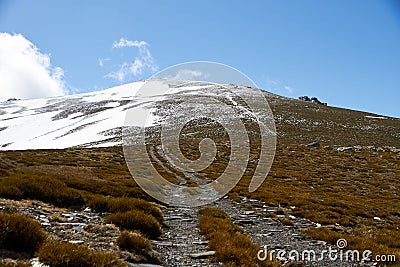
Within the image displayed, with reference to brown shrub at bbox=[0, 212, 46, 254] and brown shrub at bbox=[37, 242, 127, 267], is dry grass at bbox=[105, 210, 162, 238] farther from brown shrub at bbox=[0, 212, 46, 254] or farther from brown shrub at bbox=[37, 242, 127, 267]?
brown shrub at bbox=[37, 242, 127, 267]

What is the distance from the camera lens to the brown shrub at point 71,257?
5.40 m

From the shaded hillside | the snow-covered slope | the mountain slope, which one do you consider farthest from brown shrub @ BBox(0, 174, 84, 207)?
the shaded hillside

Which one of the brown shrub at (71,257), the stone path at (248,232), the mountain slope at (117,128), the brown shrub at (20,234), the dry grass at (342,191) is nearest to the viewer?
the brown shrub at (71,257)

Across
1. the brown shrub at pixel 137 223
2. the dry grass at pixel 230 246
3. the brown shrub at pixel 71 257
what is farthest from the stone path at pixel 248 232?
the brown shrub at pixel 71 257

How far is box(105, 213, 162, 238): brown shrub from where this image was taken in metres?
9.28

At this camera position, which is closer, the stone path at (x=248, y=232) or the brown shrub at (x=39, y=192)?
the stone path at (x=248, y=232)

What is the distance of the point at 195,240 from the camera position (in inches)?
378

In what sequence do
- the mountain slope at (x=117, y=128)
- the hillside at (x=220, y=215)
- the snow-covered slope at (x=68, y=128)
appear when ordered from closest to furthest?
the hillside at (x=220, y=215), the snow-covered slope at (x=68, y=128), the mountain slope at (x=117, y=128)

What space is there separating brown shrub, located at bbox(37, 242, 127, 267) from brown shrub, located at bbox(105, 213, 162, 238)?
11.0 feet

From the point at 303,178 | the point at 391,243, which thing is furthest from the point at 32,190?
the point at 303,178

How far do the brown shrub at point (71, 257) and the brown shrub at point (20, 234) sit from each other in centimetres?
39

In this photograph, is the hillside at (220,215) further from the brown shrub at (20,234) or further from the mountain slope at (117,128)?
the mountain slope at (117,128)

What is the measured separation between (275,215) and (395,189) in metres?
22.2

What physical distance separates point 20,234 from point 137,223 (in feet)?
12.6
